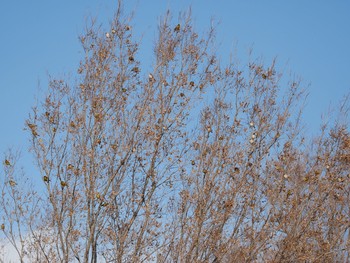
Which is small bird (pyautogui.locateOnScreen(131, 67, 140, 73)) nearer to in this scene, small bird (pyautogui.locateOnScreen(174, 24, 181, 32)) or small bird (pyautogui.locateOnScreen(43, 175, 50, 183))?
small bird (pyautogui.locateOnScreen(174, 24, 181, 32))

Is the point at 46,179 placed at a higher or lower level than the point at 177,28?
lower

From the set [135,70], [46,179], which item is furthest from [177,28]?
[46,179]

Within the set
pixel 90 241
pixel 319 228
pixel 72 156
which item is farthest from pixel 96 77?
pixel 319 228

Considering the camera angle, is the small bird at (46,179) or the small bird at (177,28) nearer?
the small bird at (46,179)

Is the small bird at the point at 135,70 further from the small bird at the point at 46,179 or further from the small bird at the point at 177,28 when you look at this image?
the small bird at the point at 46,179

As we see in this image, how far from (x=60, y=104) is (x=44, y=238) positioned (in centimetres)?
244

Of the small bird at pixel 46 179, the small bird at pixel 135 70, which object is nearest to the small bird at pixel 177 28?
the small bird at pixel 135 70

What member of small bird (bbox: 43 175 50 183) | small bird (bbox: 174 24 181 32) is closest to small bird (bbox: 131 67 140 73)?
small bird (bbox: 174 24 181 32)

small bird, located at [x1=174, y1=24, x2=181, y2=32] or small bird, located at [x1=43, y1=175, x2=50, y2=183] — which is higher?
small bird, located at [x1=174, y1=24, x2=181, y2=32]

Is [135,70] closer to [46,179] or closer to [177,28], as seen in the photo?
[177,28]

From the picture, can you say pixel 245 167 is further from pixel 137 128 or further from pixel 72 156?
pixel 72 156

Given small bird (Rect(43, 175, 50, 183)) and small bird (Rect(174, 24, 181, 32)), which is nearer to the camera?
small bird (Rect(43, 175, 50, 183))

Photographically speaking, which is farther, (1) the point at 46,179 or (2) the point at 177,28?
(2) the point at 177,28

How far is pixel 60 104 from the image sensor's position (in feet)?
32.4
